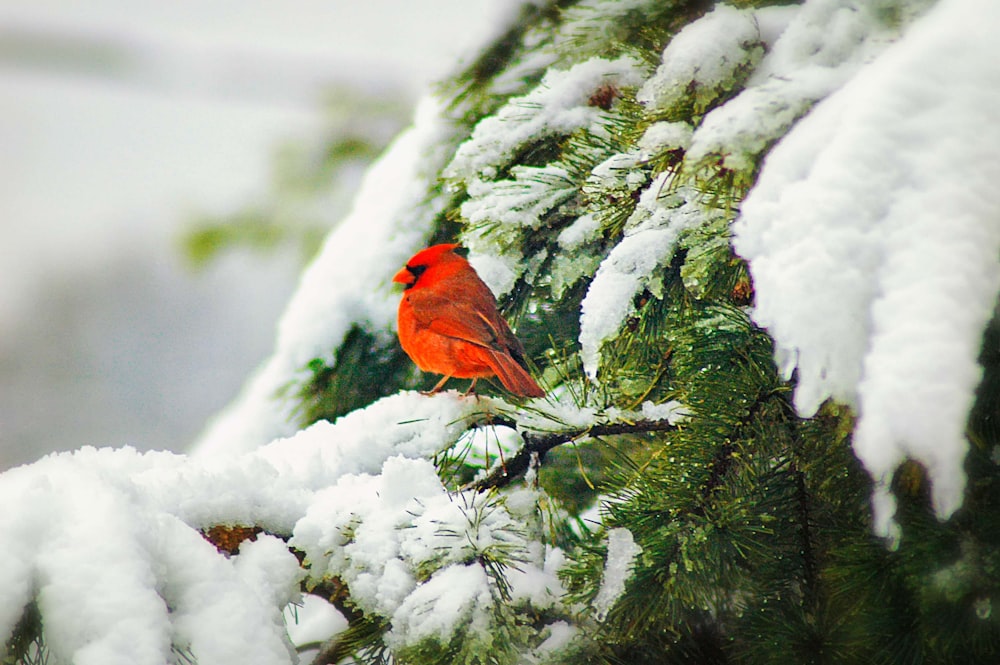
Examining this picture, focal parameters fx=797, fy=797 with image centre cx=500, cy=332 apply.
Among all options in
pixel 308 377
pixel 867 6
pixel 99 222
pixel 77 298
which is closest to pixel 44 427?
pixel 77 298

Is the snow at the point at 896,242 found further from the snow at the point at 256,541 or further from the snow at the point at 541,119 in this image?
the snow at the point at 541,119

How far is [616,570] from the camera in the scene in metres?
0.99

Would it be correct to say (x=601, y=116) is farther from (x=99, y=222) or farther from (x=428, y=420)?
(x=99, y=222)

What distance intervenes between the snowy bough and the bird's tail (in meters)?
0.10

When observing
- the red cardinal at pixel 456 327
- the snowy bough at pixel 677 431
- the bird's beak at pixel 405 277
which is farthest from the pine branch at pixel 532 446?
the bird's beak at pixel 405 277

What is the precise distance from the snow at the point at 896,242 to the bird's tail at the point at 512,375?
856 mm

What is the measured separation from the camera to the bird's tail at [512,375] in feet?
4.72

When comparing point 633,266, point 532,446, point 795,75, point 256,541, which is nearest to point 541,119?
point 633,266

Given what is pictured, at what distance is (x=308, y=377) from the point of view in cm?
172

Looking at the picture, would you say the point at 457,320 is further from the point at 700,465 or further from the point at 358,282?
the point at 700,465

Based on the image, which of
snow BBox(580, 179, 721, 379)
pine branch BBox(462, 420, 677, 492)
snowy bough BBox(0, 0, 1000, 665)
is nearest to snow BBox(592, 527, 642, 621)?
snowy bough BBox(0, 0, 1000, 665)

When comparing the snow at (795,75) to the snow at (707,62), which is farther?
the snow at (707,62)

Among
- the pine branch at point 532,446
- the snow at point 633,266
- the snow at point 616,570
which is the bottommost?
the snow at point 616,570

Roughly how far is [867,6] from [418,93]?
4.70ft
